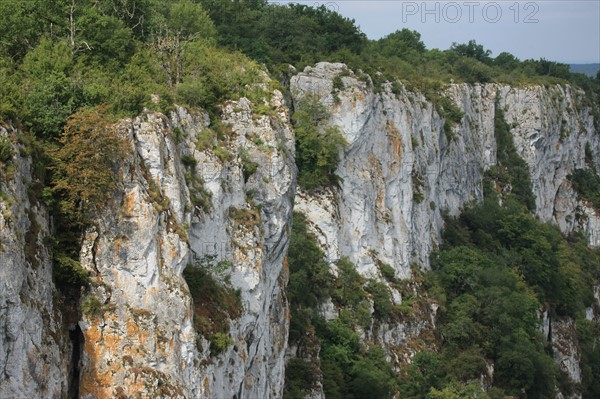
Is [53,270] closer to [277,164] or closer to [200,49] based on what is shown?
[277,164]

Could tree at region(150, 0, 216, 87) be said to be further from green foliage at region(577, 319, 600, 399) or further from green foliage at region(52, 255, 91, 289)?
green foliage at region(577, 319, 600, 399)

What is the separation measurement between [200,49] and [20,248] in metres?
16.3

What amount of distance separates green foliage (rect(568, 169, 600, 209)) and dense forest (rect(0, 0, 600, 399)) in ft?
0.95

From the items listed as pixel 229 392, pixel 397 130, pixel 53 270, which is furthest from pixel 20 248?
pixel 397 130

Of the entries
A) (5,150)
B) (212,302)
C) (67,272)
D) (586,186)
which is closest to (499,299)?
(212,302)

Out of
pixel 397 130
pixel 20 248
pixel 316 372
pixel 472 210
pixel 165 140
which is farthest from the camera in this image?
pixel 472 210

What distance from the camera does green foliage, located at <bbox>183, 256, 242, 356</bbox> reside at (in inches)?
914

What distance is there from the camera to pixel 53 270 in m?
20.0

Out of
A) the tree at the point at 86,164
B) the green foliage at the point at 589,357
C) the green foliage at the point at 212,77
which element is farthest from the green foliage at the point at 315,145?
the green foliage at the point at 589,357

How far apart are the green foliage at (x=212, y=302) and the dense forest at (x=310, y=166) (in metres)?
0.21

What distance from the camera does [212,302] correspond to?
24.5 m

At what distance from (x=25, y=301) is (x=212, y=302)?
23.8 feet

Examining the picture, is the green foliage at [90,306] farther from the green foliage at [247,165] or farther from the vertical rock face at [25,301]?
the green foliage at [247,165]

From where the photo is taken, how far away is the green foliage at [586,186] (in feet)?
290
